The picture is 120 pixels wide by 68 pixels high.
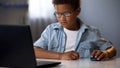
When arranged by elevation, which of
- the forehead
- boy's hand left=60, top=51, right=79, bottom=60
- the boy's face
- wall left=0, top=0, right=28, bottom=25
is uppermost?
the forehead

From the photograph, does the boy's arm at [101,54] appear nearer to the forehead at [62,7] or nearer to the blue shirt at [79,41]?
the blue shirt at [79,41]

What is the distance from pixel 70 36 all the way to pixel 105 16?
106 centimetres

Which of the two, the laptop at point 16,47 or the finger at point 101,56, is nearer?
the laptop at point 16,47

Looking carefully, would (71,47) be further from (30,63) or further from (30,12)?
(30,12)

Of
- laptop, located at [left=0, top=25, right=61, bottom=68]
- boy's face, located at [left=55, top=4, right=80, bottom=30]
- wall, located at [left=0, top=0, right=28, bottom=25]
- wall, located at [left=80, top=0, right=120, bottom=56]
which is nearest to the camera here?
laptop, located at [left=0, top=25, right=61, bottom=68]

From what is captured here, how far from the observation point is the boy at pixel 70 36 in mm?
1710

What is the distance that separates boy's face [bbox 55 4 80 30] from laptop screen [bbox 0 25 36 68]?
2.18 feet

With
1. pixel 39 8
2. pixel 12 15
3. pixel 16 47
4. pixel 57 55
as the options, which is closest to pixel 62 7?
pixel 57 55

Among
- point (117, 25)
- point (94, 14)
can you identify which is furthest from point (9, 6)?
point (117, 25)

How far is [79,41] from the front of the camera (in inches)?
70.1

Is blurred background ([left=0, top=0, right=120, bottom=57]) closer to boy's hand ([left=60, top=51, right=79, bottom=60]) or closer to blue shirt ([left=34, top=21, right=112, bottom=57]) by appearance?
blue shirt ([left=34, top=21, right=112, bottom=57])

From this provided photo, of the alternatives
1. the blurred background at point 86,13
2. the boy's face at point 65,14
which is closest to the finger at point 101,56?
the boy's face at point 65,14

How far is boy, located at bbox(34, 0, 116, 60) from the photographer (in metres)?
1.71

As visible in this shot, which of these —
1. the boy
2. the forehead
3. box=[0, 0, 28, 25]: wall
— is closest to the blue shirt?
the boy
